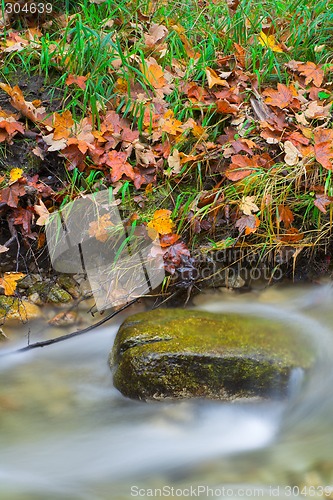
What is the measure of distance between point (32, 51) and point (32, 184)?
1.16 m

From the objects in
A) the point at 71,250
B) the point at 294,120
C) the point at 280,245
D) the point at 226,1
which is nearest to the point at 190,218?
the point at 280,245

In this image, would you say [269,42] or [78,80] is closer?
[78,80]

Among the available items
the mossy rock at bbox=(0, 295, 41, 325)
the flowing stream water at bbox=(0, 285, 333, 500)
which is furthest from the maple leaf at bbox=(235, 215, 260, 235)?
the mossy rock at bbox=(0, 295, 41, 325)

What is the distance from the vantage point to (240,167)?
11.1 feet

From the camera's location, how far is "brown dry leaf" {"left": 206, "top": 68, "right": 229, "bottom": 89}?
3652 mm

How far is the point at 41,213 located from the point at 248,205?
1.36 m

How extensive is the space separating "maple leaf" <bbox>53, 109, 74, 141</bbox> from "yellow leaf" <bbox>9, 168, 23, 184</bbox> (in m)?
0.34

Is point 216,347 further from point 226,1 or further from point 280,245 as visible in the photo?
point 226,1

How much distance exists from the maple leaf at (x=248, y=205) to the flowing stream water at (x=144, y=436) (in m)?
0.66

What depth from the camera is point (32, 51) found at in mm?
3809

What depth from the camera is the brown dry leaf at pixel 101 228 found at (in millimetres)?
3316

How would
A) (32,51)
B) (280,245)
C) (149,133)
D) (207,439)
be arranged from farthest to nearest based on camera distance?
(32,51), (149,133), (280,245), (207,439)

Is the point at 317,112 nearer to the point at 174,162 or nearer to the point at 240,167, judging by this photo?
the point at 240,167

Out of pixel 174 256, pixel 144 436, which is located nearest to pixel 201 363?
pixel 144 436
